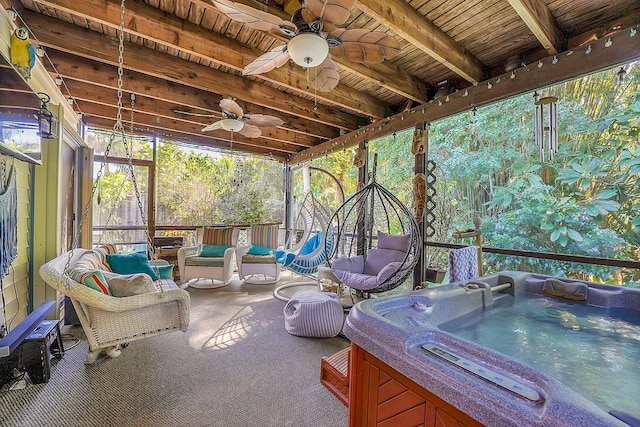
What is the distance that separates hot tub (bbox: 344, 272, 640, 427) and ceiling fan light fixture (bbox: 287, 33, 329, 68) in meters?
1.61

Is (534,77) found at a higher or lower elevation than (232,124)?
higher

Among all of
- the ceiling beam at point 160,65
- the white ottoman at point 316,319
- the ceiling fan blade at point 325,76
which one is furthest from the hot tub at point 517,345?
the ceiling beam at point 160,65

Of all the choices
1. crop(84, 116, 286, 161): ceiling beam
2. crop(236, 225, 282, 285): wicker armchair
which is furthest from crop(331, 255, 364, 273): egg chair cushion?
crop(84, 116, 286, 161): ceiling beam

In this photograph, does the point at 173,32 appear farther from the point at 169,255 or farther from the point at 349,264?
the point at 169,255

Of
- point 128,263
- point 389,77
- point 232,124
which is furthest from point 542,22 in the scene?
point 128,263

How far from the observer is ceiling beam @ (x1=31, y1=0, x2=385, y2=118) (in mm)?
2174

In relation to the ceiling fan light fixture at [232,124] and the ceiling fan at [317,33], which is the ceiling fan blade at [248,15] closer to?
the ceiling fan at [317,33]

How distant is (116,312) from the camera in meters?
2.07

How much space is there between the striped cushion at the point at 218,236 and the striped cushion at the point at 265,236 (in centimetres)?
47

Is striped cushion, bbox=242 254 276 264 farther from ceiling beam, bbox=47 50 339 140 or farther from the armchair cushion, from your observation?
ceiling beam, bbox=47 50 339 140

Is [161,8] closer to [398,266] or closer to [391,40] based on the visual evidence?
[391,40]

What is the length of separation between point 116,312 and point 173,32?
2.34 m

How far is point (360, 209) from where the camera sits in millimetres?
4266

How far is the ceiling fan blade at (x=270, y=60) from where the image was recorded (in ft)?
7.33
